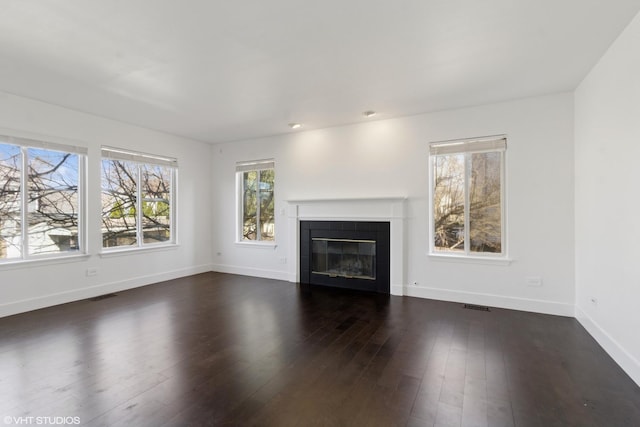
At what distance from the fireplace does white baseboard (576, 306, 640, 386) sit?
7.72 feet

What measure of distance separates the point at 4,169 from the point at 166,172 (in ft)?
7.47

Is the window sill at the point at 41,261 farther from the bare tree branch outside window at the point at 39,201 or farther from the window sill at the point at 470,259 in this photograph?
the window sill at the point at 470,259

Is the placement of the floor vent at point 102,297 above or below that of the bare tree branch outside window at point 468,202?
below

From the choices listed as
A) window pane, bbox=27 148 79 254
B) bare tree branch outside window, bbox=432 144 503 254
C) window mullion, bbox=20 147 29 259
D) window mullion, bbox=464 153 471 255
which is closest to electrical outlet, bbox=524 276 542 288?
bare tree branch outside window, bbox=432 144 503 254

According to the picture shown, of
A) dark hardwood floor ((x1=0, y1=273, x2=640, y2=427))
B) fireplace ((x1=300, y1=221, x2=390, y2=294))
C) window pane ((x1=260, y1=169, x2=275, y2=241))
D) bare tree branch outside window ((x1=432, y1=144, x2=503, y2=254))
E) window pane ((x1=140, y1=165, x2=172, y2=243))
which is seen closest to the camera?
dark hardwood floor ((x1=0, y1=273, x2=640, y2=427))

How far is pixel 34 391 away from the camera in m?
2.13

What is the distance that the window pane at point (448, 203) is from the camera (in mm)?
4379

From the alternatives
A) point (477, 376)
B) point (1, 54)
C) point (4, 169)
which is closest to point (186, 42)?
point (1, 54)

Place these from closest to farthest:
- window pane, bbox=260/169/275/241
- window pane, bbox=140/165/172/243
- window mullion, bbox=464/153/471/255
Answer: window mullion, bbox=464/153/471/255 → window pane, bbox=140/165/172/243 → window pane, bbox=260/169/275/241

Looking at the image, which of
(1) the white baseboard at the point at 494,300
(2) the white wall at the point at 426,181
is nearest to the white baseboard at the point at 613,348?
(1) the white baseboard at the point at 494,300

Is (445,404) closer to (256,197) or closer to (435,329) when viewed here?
(435,329)

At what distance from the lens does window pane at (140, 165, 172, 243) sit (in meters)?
5.47

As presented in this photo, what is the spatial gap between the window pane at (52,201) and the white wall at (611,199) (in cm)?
650

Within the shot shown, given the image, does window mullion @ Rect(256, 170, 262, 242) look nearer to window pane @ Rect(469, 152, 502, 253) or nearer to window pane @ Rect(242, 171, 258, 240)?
window pane @ Rect(242, 171, 258, 240)
